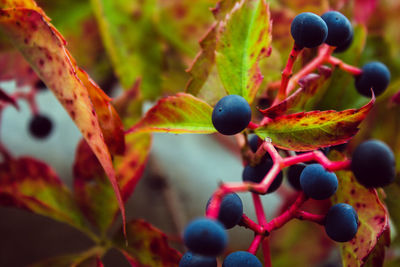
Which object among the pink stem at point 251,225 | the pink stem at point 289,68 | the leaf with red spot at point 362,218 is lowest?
the leaf with red spot at point 362,218

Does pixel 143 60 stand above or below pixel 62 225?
above

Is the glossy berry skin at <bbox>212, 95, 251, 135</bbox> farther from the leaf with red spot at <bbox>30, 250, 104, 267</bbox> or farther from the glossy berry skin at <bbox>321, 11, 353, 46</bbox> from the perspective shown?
the leaf with red spot at <bbox>30, 250, 104, 267</bbox>

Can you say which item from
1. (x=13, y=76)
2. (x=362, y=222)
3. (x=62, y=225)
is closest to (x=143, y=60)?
(x=13, y=76)

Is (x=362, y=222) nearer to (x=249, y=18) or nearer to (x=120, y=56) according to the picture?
(x=249, y=18)

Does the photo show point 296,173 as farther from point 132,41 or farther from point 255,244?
point 132,41

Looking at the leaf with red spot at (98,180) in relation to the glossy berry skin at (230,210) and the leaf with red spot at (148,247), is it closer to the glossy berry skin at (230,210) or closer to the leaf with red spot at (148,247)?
the leaf with red spot at (148,247)

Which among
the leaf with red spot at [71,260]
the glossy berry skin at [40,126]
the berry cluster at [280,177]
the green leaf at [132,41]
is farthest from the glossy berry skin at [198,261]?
the glossy berry skin at [40,126]

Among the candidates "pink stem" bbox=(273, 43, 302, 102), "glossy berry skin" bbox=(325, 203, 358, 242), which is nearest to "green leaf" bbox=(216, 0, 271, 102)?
"pink stem" bbox=(273, 43, 302, 102)
